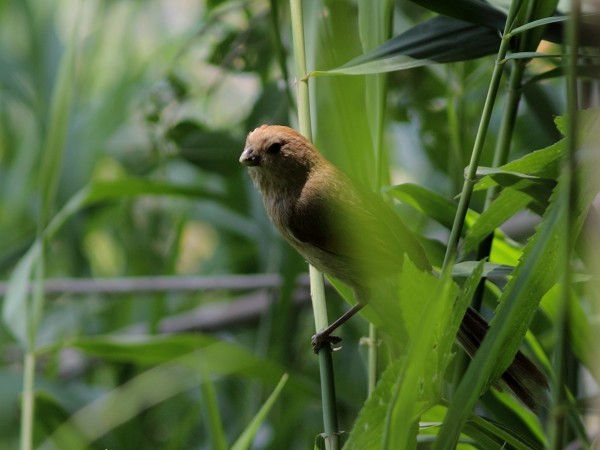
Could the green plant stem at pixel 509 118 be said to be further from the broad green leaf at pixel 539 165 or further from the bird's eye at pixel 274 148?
the bird's eye at pixel 274 148

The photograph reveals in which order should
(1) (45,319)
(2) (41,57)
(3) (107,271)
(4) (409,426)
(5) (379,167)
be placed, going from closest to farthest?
(4) (409,426)
(5) (379,167)
(2) (41,57)
(1) (45,319)
(3) (107,271)

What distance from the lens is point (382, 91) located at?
1146mm

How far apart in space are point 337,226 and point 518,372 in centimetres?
47

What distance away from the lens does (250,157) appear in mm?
1614

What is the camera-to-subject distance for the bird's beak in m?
1.60

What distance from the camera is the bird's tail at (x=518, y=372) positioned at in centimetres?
115

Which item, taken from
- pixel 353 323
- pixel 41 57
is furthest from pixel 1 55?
pixel 353 323

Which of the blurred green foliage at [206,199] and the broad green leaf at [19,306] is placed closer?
the blurred green foliage at [206,199]

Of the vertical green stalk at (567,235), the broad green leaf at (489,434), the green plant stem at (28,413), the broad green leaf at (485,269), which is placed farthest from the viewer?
the green plant stem at (28,413)

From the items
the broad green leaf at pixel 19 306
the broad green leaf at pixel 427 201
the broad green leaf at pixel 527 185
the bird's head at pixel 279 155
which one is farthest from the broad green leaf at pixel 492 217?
the broad green leaf at pixel 19 306

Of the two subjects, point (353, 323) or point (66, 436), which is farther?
point (353, 323)

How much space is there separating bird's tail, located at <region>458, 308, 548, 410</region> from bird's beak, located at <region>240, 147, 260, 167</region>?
55 cm

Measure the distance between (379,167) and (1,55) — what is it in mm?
1985

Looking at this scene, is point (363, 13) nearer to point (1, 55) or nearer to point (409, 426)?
point (409, 426)
